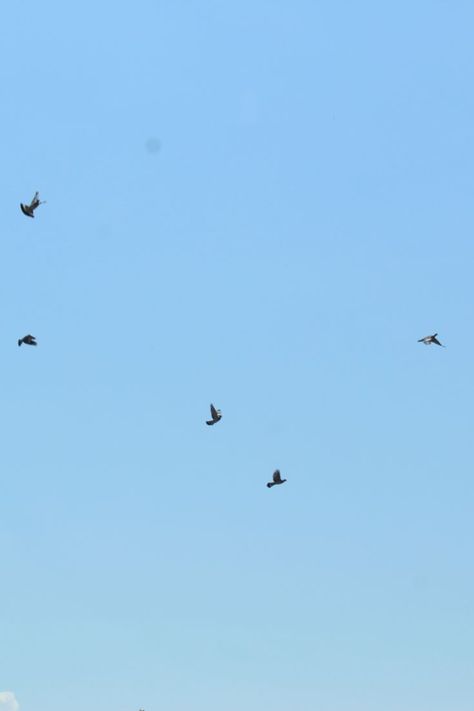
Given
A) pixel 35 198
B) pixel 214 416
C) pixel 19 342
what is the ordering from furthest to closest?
1. pixel 214 416
2. pixel 19 342
3. pixel 35 198

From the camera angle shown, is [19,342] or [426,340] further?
[426,340]

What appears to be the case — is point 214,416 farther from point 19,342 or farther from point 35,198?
point 35,198

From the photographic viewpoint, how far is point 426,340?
360 feet

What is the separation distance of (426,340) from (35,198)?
121 feet

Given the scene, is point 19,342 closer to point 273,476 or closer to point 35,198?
point 35,198

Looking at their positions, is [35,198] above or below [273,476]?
above

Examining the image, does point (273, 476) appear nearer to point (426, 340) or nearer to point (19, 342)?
point (426, 340)

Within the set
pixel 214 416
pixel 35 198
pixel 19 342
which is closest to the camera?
pixel 35 198

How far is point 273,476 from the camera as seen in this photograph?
112m

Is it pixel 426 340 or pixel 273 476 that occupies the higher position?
pixel 426 340

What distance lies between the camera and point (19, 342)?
3873 inches

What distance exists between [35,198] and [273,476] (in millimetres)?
35075

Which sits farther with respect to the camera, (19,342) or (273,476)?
(273,476)

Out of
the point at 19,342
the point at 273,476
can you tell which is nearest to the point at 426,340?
the point at 273,476
